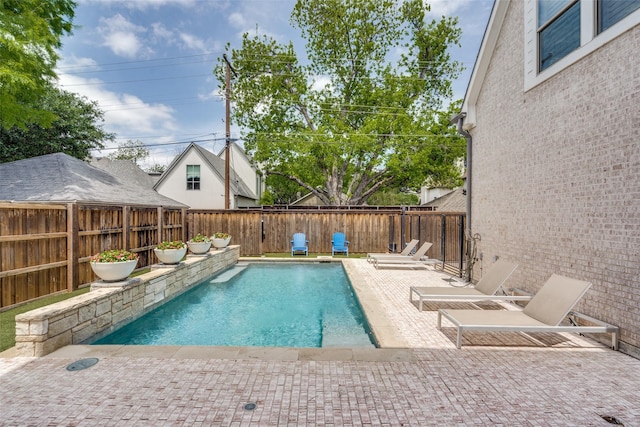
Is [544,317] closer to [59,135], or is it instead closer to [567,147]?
[567,147]

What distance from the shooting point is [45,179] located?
1103 centimetres

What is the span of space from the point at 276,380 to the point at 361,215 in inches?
470

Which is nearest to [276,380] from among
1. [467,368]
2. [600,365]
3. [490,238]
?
[467,368]

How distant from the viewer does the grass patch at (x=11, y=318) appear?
414 centimetres

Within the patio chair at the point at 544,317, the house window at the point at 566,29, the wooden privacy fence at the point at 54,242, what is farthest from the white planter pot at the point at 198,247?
the house window at the point at 566,29

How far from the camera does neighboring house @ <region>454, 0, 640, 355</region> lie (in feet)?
12.9

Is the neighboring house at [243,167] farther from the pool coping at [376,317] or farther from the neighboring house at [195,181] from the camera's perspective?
the pool coping at [376,317]

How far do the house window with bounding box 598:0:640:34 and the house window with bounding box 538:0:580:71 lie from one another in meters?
0.39

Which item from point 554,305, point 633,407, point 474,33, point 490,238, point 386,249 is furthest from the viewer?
point 474,33

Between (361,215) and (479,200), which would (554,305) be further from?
(361,215)

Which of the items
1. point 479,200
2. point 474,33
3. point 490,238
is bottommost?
point 490,238

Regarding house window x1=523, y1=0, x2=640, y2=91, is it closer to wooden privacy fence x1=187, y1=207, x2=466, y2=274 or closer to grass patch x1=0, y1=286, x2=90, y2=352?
wooden privacy fence x1=187, y1=207, x2=466, y2=274

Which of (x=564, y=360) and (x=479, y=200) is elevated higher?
(x=479, y=200)

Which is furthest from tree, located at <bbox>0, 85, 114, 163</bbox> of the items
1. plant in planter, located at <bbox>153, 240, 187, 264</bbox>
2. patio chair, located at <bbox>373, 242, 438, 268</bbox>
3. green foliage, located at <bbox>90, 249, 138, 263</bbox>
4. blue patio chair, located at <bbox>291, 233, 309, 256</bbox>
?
patio chair, located at <bbox>373, 242, 438, 268</bbox>
